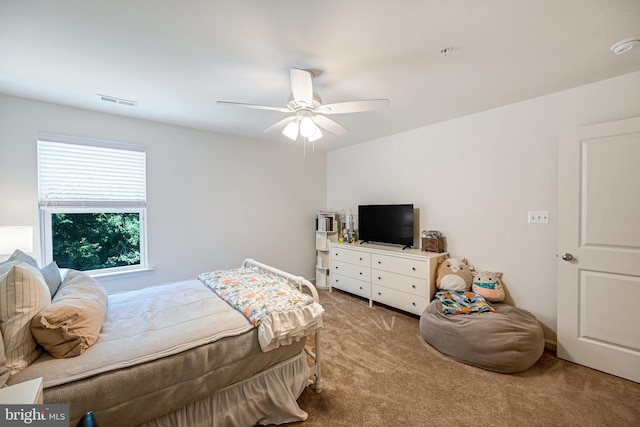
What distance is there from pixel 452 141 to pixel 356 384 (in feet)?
9.13

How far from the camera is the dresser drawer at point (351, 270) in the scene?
3586 millimetres

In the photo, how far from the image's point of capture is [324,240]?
4320 mm

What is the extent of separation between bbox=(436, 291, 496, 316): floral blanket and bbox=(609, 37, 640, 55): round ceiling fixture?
213cm

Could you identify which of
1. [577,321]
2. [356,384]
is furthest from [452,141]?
[356,384]

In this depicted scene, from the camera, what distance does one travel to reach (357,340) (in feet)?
8.55

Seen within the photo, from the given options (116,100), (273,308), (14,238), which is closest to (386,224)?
(273,308)

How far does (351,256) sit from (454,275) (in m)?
1.42

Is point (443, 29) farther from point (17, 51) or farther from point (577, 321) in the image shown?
point (17, 51)

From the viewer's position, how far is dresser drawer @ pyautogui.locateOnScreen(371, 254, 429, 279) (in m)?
2.96

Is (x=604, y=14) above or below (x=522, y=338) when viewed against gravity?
above

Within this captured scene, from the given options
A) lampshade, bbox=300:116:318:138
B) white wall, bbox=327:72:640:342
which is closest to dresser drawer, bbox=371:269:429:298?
white wall, bbox=327:72:640:342

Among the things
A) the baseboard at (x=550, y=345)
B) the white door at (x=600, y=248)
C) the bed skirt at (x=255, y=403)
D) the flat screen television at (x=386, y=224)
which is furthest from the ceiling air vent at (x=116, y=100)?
the baseboard at (x=550, y=345)

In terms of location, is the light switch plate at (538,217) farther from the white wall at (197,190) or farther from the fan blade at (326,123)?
the white wall at (197,190)

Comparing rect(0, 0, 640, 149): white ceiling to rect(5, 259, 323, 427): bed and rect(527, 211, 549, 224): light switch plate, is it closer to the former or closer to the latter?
rect(527, 211, 549, 224): light switch plate
